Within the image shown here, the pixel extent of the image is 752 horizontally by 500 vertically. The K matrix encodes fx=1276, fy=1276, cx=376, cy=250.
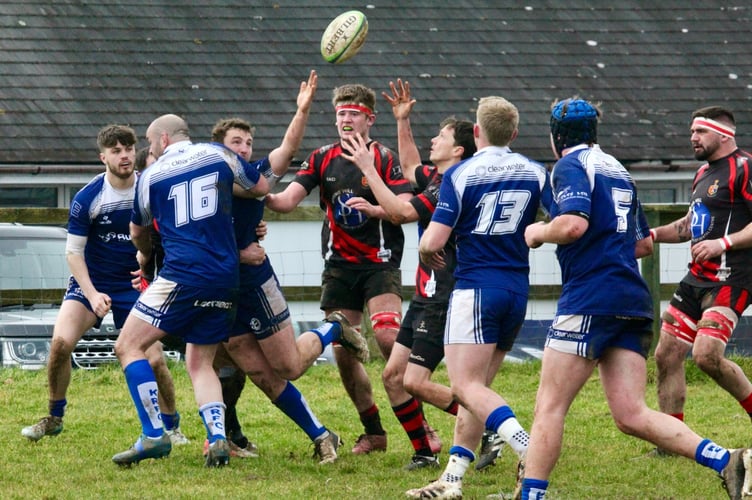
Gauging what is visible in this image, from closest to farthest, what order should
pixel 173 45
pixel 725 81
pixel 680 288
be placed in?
1. pixel 680 288
2. pixel 173 45
3. pixel 725 81

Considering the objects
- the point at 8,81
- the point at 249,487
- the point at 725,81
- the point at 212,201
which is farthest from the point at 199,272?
the point at 725,81

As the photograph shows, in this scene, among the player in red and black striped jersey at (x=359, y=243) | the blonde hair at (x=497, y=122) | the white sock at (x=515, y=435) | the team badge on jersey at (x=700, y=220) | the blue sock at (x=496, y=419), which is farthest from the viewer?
the player in red and black striped jersey at (x=359, y=243)

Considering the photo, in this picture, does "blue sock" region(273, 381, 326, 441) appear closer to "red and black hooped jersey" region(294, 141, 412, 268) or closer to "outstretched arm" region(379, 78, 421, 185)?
"red and black hooped jersey" region(294, 141, 412, 268)

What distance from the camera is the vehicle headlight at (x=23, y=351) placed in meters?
11.8

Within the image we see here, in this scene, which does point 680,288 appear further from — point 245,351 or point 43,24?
point 43,24

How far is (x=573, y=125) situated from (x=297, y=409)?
2.98 m

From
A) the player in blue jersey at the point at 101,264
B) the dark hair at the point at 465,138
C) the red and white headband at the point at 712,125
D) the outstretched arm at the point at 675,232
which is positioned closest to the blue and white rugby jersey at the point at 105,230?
the player in blue jersey at the point at 101,264

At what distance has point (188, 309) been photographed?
761 cm

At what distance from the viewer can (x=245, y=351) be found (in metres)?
8.30

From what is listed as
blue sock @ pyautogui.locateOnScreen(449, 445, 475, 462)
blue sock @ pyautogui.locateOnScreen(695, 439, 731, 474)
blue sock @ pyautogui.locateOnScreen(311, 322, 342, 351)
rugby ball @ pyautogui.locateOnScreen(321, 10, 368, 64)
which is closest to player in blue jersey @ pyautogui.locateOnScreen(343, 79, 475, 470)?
blue sock @ pyautogui.locateOnScreen(311, 322, 342, 351)

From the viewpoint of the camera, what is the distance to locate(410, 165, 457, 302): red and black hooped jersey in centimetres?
766

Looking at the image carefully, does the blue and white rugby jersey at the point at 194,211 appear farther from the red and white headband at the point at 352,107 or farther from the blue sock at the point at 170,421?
the blue sock at the point at 170,421

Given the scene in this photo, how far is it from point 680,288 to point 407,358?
2.02m

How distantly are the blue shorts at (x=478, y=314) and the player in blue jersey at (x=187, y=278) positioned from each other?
151 cm
